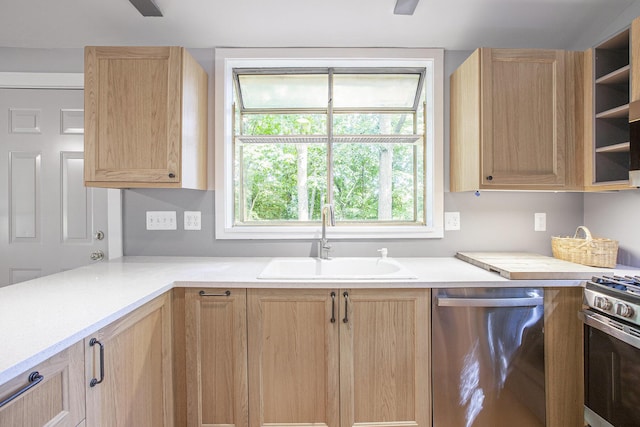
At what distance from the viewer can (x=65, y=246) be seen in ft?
6.95

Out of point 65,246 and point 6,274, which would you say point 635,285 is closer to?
point 65,246

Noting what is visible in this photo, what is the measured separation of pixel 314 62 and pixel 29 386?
2.09 meters

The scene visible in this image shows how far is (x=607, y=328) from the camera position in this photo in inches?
53.0

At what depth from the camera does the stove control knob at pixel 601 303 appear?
134cm

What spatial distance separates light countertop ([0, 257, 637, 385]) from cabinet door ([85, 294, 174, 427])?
0.27ft

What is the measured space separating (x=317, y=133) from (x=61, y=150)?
1.67 meters

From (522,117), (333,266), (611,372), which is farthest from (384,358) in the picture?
(522,117)

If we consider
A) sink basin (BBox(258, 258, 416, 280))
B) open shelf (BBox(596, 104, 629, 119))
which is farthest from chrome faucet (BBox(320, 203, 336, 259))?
open shelf (BBox(596, 104, 629, 119))

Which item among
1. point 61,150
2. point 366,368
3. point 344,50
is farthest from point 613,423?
point 61,150

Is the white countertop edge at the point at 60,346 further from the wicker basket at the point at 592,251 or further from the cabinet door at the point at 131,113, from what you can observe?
the wicker basket at the point at 592,251

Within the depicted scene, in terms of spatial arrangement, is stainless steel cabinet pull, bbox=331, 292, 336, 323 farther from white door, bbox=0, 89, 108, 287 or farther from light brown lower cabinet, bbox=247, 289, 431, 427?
white door, bbox=0, 89, 108, 287

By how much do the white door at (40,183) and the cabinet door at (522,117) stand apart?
8.11ft

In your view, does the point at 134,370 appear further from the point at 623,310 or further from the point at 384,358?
the point at 623,310

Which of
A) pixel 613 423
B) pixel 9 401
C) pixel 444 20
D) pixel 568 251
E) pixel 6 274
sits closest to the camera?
pixel 9 401
